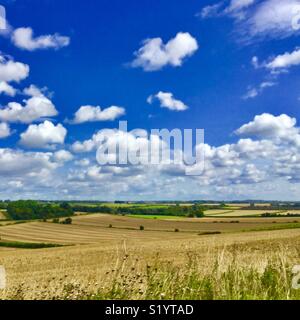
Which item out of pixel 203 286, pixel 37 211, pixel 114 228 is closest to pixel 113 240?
pixel 114 228

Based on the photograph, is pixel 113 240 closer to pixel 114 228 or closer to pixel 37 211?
pixel 114 228

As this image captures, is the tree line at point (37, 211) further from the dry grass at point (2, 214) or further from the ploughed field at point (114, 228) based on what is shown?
the ploughed field at point (114, 228)

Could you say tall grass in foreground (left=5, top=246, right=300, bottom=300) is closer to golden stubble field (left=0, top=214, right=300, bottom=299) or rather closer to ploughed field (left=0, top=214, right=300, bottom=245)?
golden stubble field (left=0, top=214, right=300, bottom=299)

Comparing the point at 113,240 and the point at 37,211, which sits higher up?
the point at 37,211

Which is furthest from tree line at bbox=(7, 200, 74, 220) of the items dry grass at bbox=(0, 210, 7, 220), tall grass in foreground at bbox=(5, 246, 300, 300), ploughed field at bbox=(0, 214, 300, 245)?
tall grass in foreground at bbox=(5, 246, 300, 300)

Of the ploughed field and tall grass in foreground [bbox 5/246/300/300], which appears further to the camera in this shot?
the ploughed field

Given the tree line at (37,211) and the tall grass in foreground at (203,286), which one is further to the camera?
the tree line at (37,211)

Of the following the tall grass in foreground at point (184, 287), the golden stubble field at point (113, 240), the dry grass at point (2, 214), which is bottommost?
the golden stubble field at point (113, 240)

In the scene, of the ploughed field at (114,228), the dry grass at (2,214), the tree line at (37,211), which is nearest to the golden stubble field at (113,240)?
the ploughed field at (114,228)

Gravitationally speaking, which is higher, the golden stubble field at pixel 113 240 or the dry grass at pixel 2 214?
the dry grass at pixel 2 214

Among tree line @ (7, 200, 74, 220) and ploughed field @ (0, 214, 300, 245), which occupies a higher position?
tree line @ (7, 200, 74, 220)

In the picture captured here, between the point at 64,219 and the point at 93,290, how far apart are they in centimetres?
8792
